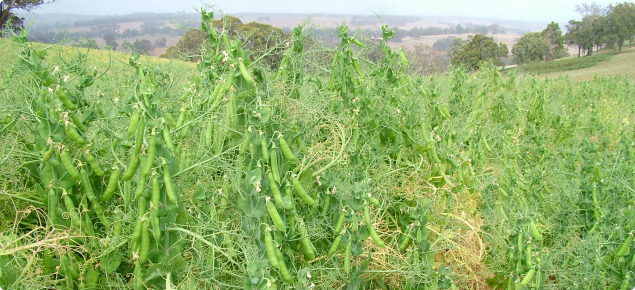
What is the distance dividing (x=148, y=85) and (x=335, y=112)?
2.19 metres

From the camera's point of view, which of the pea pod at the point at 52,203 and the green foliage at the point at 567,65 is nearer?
the pea pod at the point at 52,203

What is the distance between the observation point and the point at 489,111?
7.00 meters

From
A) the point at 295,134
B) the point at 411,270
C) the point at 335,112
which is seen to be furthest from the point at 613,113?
the point at 295,134

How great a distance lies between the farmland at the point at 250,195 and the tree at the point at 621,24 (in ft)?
117

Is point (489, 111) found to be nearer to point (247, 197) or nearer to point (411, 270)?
point (411, 270)

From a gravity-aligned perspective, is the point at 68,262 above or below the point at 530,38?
below

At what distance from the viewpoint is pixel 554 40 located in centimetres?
3297

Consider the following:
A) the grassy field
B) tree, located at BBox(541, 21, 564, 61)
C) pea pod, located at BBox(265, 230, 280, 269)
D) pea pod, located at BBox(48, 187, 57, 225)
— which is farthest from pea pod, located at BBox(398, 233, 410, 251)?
tree, located at BBox(541, 21, 564, 61)

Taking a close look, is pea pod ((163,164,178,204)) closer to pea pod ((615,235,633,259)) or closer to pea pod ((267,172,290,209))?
pea pod ((267,172,290,209))

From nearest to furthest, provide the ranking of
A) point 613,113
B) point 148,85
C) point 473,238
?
point 148,85
point 473,238
point 613,113

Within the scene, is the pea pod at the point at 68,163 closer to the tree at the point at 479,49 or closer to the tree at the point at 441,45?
the tree at the point at 441,45

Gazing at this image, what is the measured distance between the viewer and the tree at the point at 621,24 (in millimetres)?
30812

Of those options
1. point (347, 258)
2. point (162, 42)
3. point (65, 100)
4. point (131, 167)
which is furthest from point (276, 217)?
point (162, 42)

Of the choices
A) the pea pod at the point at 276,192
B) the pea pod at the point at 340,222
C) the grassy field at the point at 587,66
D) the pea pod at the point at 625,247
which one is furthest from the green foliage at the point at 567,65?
the pea pod at the point at 276,192
